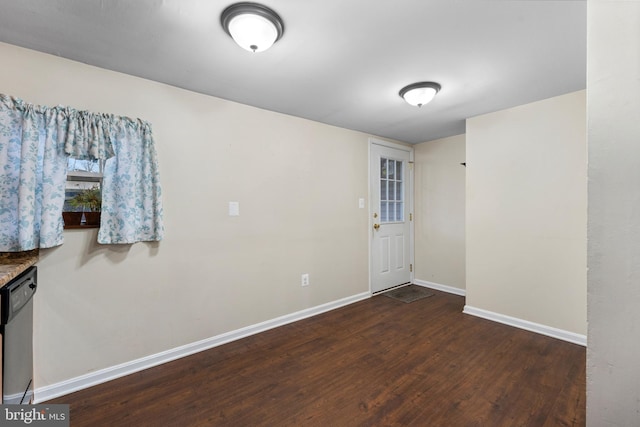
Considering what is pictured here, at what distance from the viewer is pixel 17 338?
1337 millimetres

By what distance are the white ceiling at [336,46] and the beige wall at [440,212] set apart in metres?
1.34

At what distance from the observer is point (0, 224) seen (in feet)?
5.19

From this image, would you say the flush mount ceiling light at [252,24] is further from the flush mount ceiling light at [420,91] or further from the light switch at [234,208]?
the light switch at [234,208]

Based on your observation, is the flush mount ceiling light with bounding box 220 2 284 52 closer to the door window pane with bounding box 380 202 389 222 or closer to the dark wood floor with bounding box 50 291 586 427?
the dark wood floor with bounding box 50 291 586 427

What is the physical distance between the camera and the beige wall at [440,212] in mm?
3764

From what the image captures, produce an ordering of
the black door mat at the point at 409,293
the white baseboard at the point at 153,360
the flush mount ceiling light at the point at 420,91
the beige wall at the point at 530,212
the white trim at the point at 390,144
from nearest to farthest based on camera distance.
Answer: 1. the white baseboard at the point at 153,360
2. the flush mount ceiling light at the point at 420,91
3. the beige wall at the point at 530,212
4. the black door mat at the point at 409,293
5. the white trim at the point at 390,144

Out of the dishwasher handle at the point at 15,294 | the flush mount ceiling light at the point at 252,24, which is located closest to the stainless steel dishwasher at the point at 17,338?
the dishwasher handle at the point at 15,294

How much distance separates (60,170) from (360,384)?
2.47 meters

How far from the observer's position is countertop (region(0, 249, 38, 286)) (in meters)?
1.20

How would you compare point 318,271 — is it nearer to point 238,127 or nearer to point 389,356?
point 389,356

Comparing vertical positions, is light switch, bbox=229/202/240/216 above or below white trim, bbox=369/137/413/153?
below

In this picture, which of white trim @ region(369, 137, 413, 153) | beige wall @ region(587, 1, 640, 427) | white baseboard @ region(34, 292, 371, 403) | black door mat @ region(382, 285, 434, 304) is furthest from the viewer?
white trim @ region(369, 137, 413, 153)

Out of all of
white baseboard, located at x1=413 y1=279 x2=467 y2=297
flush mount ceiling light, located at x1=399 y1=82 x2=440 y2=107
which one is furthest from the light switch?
white baseboard, located at x1=413 y1=279 x2=467 y2=297

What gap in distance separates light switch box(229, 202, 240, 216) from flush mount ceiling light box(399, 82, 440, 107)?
1816 mm
